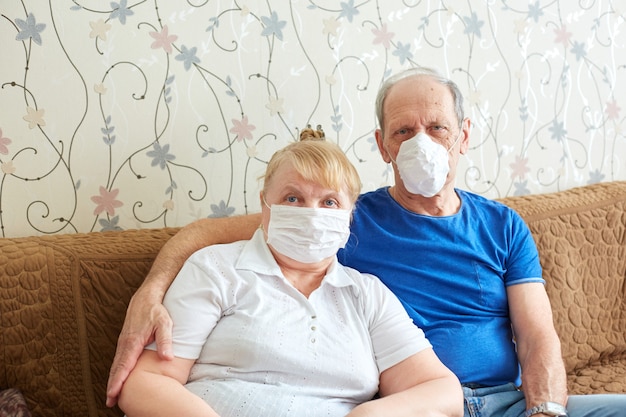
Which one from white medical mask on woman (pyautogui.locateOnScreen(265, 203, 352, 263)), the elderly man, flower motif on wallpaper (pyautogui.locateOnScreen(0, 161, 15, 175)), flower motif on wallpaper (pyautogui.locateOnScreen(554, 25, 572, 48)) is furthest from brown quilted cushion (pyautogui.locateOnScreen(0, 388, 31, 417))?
flower motif on wallpaper (pyautogui.locateOnScreen(554, 25, 572, 48))

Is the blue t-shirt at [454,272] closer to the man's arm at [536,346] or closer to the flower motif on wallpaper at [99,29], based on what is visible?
Answer: the man's arm at [536,346]

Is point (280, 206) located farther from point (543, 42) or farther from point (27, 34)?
point (543, 42)

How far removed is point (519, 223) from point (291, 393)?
90 centimetres

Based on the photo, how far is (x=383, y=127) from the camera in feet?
6.14

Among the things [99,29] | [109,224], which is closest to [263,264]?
[109,224]

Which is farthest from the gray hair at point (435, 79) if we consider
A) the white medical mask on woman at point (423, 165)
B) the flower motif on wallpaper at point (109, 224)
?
the flower motif on wallpaper at point (109, 224)

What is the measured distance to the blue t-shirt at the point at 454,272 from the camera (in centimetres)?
170

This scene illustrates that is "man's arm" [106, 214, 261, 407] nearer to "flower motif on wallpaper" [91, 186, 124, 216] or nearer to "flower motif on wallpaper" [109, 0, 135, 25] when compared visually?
"flower motif on wallpaper" [91, 186, 124, 216]

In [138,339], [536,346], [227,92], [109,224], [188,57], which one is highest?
[188,57]

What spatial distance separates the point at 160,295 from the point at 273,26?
0.98m

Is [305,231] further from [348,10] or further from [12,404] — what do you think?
[348,10]

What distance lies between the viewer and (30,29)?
5.82 feet

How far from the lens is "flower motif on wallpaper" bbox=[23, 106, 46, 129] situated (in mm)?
1794

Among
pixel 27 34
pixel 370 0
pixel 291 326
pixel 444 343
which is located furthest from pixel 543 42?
pixel 27 34
